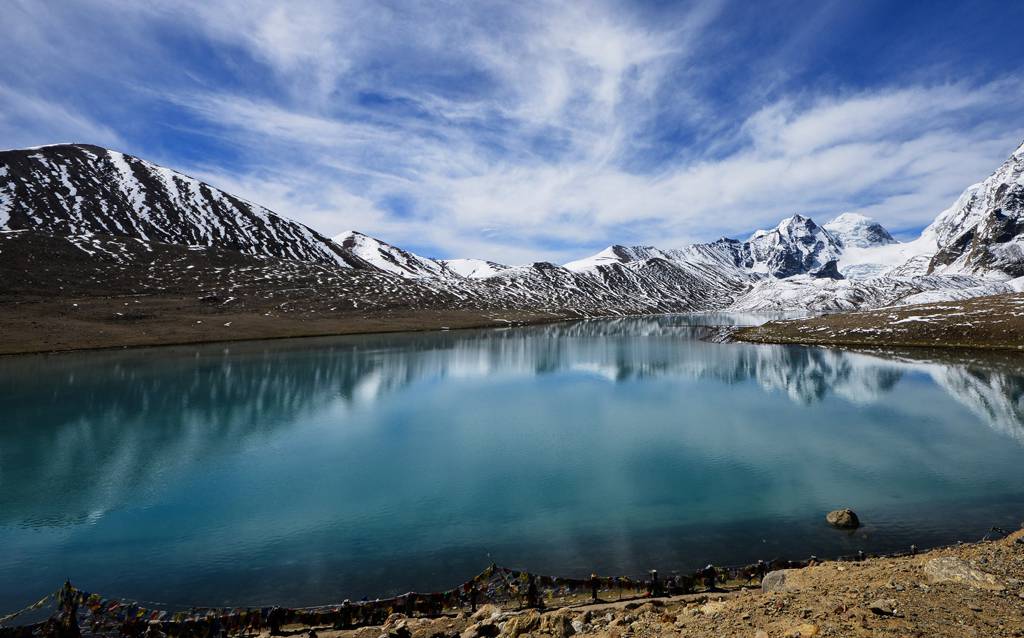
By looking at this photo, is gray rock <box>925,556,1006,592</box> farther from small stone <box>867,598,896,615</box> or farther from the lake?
the lake

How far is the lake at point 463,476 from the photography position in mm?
22047

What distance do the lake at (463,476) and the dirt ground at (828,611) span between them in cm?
463

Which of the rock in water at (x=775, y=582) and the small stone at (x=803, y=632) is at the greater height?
the small stone at (x=803, y=632)

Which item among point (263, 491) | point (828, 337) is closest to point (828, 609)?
point (263, 491)

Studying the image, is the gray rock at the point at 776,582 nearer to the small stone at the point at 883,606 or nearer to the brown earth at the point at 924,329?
the small stone at the point at 883,606

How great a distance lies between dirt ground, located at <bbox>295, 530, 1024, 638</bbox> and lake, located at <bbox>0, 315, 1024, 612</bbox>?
15.2 feet

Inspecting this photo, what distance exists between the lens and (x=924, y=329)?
10188 cm

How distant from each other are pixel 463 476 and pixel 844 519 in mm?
21304

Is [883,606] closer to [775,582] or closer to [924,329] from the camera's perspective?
[775,582]

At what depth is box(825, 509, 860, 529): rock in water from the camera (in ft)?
78.9

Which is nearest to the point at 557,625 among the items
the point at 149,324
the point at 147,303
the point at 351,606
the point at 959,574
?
the point at 351,606

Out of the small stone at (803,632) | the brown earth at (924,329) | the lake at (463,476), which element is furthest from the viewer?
the brown earth at (924,329)

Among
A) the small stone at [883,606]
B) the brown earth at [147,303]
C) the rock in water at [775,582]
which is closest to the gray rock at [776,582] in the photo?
the rock in water at [775,582]

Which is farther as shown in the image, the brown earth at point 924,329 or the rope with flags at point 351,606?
the brown earth at point 924,329
